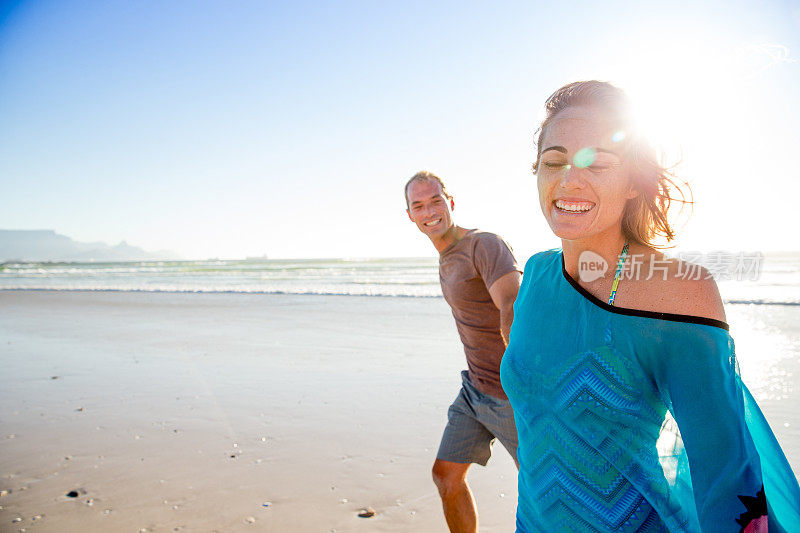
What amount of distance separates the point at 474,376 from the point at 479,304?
1.49 feet

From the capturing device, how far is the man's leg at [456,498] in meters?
2.81

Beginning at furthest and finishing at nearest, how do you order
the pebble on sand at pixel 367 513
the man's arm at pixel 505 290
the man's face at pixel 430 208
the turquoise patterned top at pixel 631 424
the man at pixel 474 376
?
the pebble on sand at pixel 367 513, the man's face at pixel 430 208, the man at pixel 474 376, the man's arm at pixel 505 290, the turquoise patterned top at pixel 631 424

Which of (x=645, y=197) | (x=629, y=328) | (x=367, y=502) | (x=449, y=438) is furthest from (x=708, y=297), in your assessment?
(x=367, y=502)

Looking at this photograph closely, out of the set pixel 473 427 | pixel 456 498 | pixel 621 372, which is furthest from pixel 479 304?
pixel 621 372

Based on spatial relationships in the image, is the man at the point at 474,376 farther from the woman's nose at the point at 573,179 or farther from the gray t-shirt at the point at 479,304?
the woman's nose at the point at 573,179

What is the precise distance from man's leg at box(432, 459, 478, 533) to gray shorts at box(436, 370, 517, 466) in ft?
0.19

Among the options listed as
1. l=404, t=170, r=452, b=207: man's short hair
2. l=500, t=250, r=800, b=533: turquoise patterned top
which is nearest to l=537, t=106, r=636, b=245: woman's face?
l=500, t=250, r=800, b=533: turquoise patterned top

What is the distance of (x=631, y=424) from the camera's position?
1.07 m

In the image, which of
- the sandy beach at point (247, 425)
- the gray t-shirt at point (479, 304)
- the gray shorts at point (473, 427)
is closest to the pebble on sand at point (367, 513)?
the sandy beach at point (247, 425)

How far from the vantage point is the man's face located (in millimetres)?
3287

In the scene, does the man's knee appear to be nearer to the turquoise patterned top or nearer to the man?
the man

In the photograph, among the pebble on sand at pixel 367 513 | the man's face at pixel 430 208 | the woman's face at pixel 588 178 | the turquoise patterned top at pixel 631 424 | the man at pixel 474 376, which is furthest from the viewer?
the pebble on sand at pixel 367 513

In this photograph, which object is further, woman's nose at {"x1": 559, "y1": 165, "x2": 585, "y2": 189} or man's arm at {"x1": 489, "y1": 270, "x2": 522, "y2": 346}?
man's arm at {"x1": 489, "y1": 270, "x2": 522, "y2": 346}

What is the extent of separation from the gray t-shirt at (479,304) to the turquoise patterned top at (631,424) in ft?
4.39
